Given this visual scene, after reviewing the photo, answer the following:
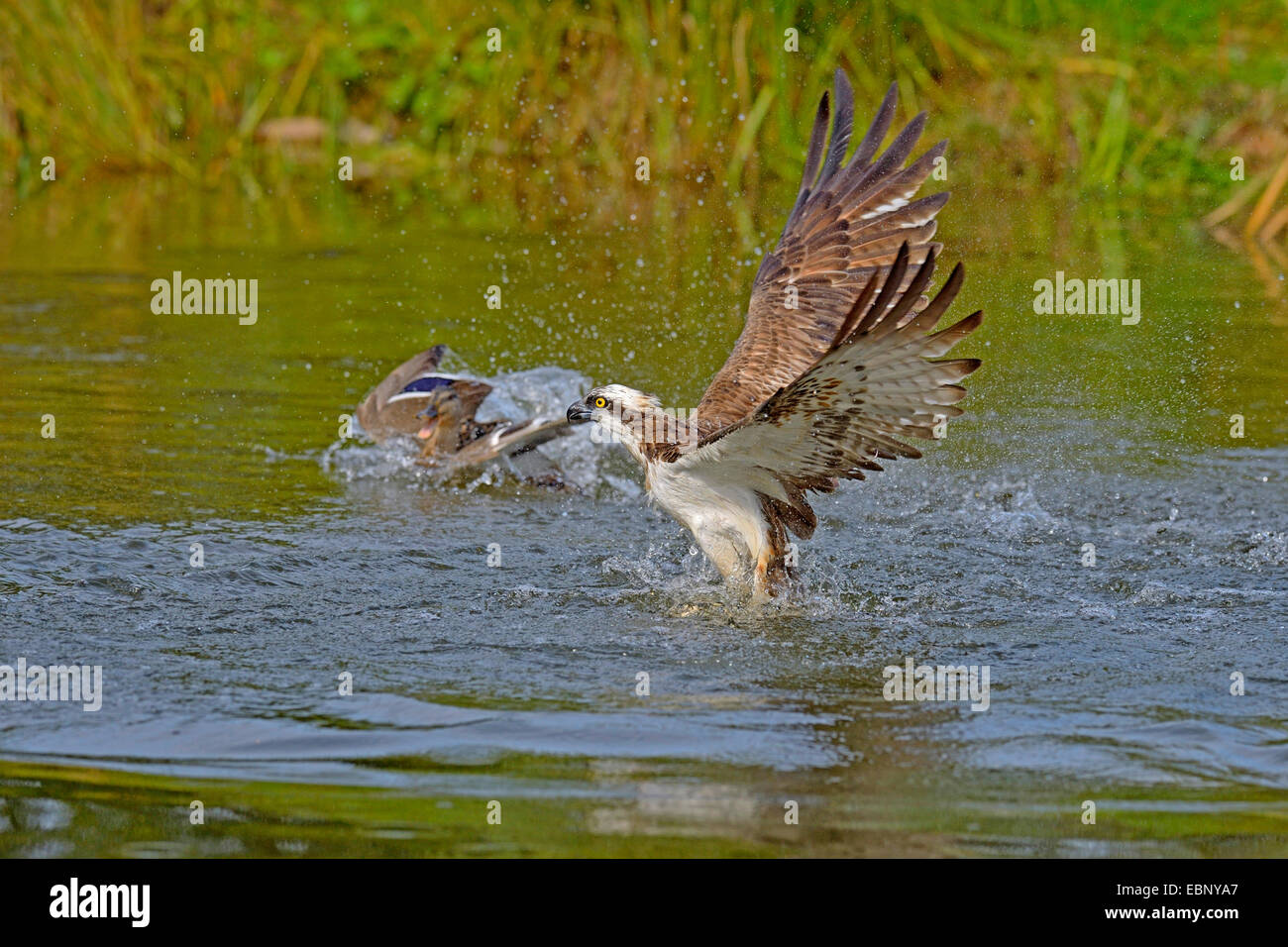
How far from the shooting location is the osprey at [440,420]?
8500mm

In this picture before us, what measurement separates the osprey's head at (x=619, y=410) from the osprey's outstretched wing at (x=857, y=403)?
1.27 ft

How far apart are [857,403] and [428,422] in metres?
3.78

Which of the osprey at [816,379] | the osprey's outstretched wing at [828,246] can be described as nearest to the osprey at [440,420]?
the osprey's outstretched wing at [828,246]

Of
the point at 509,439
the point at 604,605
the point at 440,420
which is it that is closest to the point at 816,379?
the point at 604,605

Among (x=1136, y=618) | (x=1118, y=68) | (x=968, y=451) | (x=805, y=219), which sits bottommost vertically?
(x=1136, y=618)

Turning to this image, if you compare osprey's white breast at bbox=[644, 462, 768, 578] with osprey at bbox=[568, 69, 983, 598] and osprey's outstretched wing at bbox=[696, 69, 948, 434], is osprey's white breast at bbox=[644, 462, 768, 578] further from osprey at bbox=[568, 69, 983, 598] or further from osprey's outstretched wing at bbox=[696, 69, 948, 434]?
osprey's outstretched wing at bbox=[696, 69, 948, 434]

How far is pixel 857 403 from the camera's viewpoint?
5469mm

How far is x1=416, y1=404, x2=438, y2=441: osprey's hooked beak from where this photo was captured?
8734 millimetres

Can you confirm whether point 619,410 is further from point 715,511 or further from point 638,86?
point 638,86

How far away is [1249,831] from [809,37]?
1311 cm

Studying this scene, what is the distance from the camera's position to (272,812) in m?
4.43

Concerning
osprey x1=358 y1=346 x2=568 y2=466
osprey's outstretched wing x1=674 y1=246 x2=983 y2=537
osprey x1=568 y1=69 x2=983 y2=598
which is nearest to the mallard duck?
osprey x1=358 y1=346 x2=568 y2=466

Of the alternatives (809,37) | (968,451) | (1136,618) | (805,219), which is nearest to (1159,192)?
(809,37)
